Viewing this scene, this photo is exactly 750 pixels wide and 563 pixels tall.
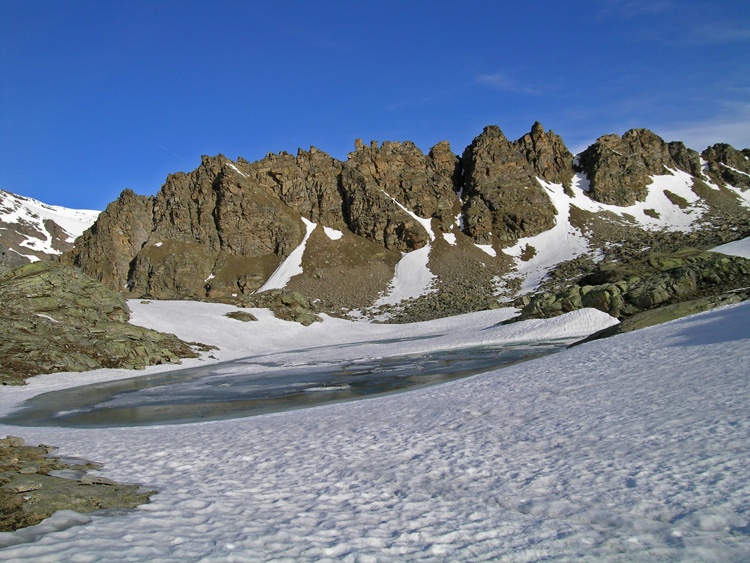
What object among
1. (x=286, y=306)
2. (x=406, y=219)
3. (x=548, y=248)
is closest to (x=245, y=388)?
(x=286, y=306)

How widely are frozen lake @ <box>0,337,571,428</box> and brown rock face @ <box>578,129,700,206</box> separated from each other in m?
93.5

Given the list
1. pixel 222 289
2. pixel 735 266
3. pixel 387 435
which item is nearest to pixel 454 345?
pixel 735 266

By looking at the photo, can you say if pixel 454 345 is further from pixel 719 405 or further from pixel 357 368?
pixel 719 405

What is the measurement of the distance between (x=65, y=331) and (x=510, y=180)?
94044mm

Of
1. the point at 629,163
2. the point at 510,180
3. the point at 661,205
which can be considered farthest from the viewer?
the point at 629,163

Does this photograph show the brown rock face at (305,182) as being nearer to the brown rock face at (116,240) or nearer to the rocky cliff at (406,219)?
the rocky cliff at (406,219)

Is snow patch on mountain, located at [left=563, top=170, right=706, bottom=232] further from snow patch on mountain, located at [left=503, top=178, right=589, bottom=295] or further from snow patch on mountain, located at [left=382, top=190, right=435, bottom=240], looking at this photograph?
snow patch on mountain, located at [left=382, top=190, right=435, bottom=240]

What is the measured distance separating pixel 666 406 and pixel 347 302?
241ft

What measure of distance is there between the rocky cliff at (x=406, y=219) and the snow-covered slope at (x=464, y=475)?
2526 inches

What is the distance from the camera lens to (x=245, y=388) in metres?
18.8

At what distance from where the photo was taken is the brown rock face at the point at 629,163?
106 metres

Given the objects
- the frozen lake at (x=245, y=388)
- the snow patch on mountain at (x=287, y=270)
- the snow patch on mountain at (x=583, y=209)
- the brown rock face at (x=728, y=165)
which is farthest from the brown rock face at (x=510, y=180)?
the frozen lake at (x=245, y=388)

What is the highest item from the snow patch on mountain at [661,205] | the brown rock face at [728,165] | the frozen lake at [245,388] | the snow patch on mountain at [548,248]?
the brown rock face at [728,165]

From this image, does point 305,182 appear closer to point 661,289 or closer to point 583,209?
point 583,209
